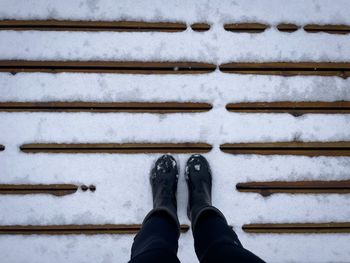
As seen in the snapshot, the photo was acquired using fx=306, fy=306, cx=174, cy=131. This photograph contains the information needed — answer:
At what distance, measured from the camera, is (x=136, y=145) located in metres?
1.52

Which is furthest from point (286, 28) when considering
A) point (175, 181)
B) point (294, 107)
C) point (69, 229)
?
point (69, 229)

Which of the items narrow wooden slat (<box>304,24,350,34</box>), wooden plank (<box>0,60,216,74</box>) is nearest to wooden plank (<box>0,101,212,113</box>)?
wooden plank (<box>0,60,216,74</box>)

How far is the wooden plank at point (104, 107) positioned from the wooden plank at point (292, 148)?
0.26m

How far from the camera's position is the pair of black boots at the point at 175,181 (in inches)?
56.1

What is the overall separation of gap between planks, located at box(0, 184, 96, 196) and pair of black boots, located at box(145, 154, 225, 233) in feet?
1.10

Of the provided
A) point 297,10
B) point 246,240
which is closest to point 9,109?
point 246,240

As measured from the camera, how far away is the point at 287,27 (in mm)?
1541

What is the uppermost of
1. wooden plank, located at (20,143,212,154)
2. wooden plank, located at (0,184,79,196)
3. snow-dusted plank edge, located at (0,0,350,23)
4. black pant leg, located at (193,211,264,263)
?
snow-dusted plank edge, located at (0,0,350,23)

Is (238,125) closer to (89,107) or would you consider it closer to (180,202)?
(180,202)

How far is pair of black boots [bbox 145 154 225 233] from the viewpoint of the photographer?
1.43 metres

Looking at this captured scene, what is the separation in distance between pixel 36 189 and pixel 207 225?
34.6 inches

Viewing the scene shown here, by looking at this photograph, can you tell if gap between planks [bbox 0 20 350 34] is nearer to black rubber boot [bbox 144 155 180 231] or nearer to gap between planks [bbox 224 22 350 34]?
gap between planks [bbox 224 22 350 34]

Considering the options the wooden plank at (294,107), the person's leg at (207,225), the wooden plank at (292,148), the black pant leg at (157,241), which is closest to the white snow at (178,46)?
the wooden plank at (294,107)

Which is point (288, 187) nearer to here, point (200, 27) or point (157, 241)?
point (157, 241)
